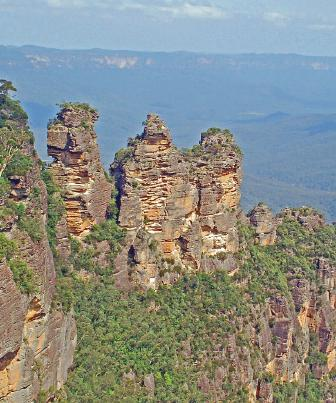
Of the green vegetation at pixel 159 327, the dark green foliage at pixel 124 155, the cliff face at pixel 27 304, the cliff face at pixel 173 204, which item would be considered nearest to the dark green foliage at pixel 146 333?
the green vegetation at pixel 159 327

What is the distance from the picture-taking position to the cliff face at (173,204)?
1660 inches

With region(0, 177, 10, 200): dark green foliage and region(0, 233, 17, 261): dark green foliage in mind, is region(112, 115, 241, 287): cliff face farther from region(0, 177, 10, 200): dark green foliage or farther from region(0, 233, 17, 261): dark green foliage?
region(0, 233, 17, 261): dark green foliage

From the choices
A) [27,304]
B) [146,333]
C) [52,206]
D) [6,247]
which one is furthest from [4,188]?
[146,333]

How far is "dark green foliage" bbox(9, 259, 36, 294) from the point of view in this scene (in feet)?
92.9

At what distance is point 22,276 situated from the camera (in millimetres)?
28594

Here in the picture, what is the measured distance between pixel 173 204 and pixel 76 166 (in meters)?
6.60

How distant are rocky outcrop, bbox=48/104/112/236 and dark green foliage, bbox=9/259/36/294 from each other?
37.5 feet

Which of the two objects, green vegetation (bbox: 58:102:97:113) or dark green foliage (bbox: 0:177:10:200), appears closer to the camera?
dark green foliage (bbox: 0:177:10:200)

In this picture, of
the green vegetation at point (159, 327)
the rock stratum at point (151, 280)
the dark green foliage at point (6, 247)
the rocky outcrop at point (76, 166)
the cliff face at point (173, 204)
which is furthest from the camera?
the cliff face at point (173, 204)

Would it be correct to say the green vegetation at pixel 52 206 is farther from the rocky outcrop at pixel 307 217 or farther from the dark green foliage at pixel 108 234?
the rocky outcrop at pixel 307 217

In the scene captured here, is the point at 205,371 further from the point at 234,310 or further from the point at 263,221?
the point at 263,221

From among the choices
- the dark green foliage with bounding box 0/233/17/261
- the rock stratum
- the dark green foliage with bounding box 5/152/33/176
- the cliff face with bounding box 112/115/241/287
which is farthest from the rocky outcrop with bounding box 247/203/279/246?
the dark green foliage with bounding box 0/233/17/261

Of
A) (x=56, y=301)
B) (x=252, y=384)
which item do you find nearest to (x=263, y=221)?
(x=252, y=384)

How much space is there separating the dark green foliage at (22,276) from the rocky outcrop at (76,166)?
450 inches
